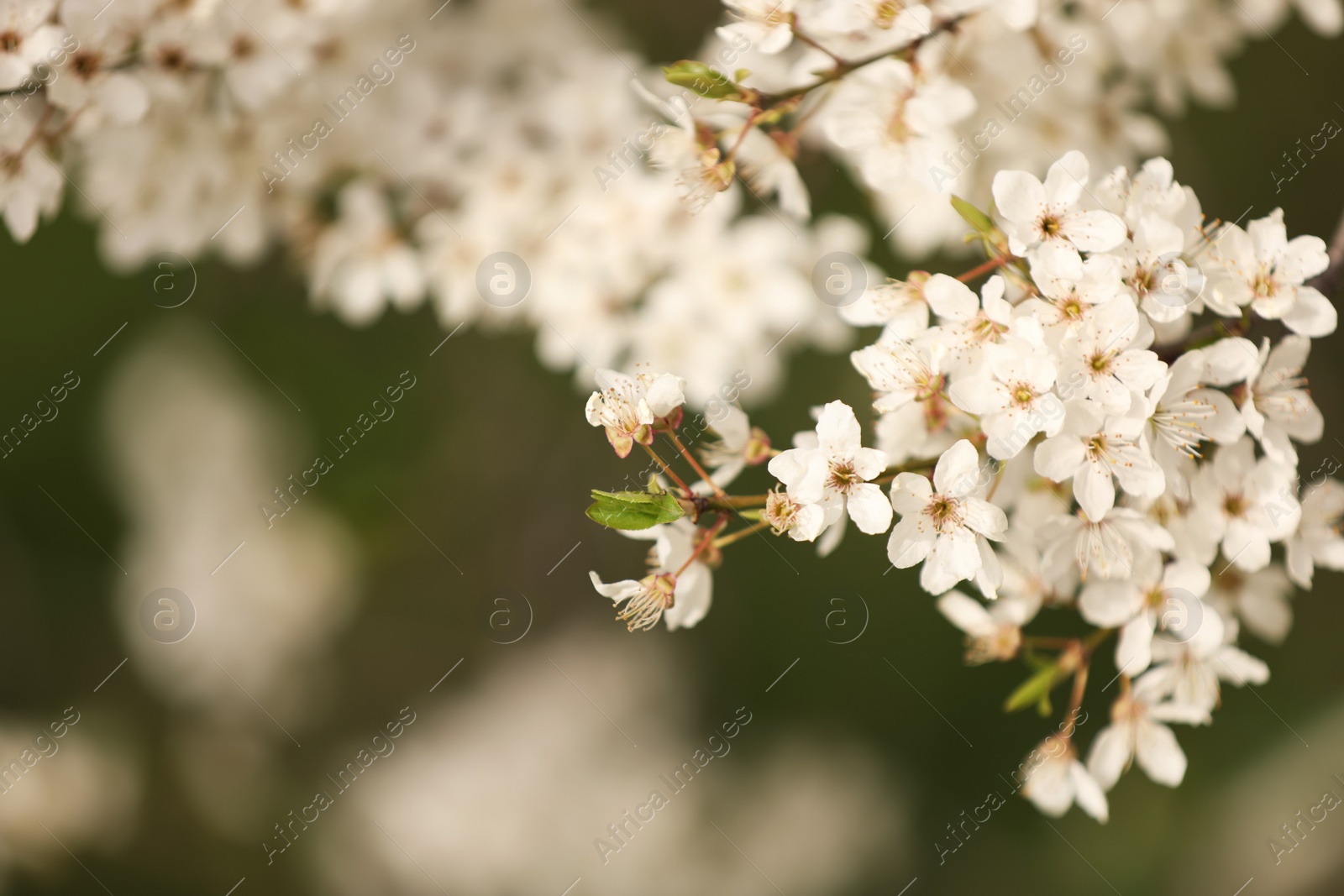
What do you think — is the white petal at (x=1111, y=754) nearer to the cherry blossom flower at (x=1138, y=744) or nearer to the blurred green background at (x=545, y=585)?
the cherry blossom flower at (x=1138, y=744)

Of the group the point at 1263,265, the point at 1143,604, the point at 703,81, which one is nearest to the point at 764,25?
the point at 703,81

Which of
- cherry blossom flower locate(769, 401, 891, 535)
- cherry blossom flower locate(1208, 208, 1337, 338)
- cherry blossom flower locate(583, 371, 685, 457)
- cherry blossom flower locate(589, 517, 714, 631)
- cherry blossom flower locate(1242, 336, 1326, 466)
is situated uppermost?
cherry blossom flower locate(583, 371, 685, 457)

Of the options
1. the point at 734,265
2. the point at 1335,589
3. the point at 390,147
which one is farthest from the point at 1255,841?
the point at 390,147

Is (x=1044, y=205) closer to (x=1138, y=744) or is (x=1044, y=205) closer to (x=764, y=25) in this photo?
(x=764, y=25)

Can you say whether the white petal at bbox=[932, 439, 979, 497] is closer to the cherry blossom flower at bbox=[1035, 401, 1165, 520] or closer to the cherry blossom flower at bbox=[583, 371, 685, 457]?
the cherry blossom flower at bbox=[1035, 401, 1165, 520]

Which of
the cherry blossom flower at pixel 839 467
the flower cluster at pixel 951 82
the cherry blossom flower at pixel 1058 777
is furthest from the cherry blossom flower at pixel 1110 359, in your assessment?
the cherry blossom flower at pixel 1058 777

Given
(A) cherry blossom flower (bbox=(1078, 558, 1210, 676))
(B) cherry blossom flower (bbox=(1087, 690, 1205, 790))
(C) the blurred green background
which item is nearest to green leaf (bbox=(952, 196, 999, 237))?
(A) cherry blossom flower (bbox=(1078, 558, 1210, 676))
